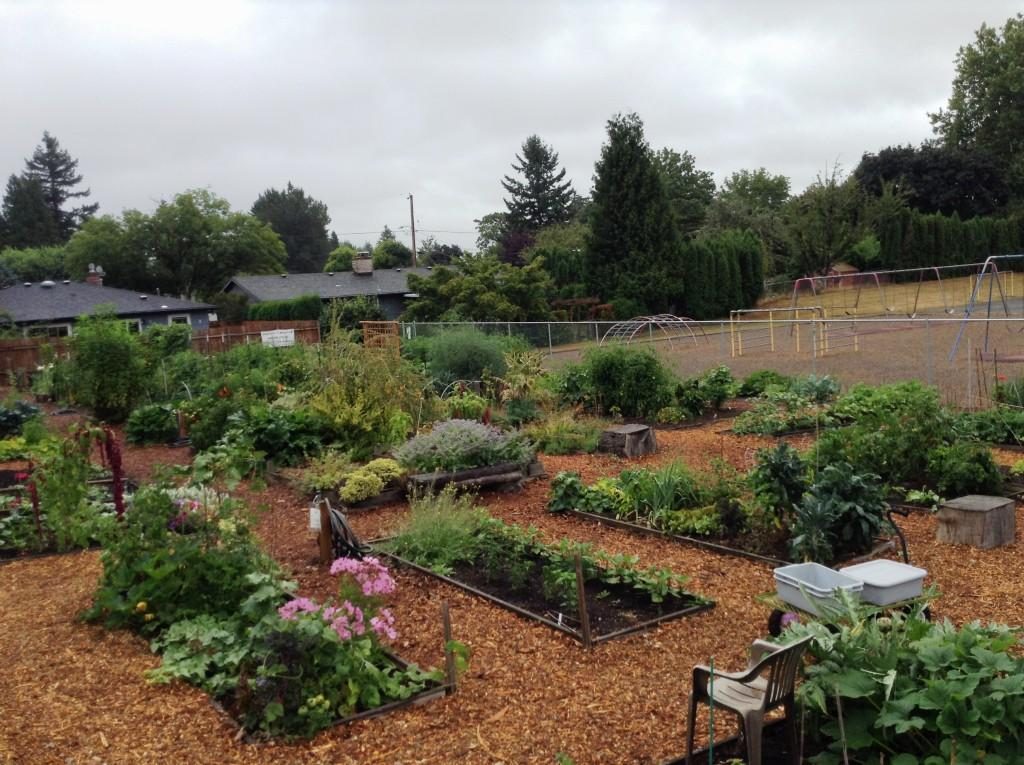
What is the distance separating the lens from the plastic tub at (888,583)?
4332 mm

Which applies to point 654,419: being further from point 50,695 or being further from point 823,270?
point 823,270

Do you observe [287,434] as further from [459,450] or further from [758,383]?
[758,383]

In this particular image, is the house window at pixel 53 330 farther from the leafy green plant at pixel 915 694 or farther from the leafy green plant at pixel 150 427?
the leafy green plant at pixel 915 694

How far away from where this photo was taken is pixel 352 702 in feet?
12.8

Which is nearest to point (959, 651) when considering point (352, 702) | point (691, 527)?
point (352, 702)

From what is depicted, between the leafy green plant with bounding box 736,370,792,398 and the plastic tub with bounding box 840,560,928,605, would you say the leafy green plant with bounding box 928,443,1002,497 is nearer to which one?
the plastic tub with bounding box 840,560,928,605

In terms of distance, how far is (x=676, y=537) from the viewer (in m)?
6.72

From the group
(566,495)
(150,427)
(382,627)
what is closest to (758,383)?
(566,495)

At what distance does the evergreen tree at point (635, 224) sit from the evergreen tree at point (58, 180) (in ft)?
209

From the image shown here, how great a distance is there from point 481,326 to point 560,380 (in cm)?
1059

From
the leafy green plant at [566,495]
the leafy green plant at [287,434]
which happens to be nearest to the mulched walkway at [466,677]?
the leafy green plant at [566,495]

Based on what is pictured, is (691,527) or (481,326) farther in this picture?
(481,326)

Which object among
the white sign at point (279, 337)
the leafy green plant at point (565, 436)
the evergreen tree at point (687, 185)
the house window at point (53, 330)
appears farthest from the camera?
the evergreen tree at point (687, 185)

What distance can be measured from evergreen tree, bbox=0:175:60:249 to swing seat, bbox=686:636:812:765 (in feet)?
270
